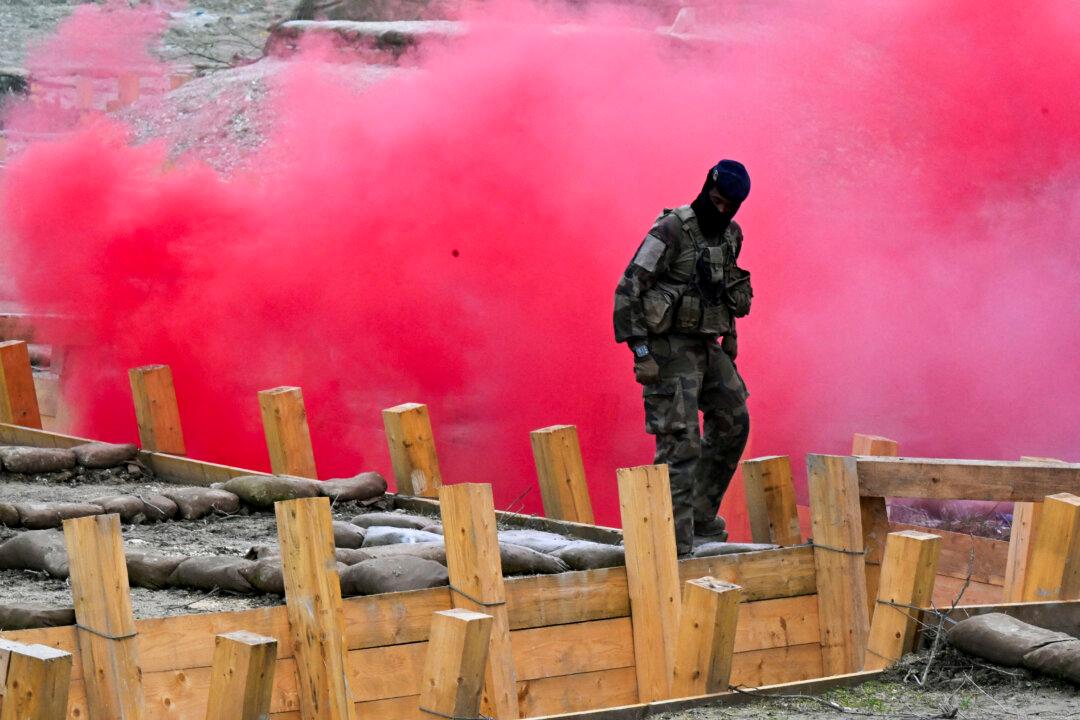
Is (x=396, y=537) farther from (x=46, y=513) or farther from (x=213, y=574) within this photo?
(x=46, y=513)

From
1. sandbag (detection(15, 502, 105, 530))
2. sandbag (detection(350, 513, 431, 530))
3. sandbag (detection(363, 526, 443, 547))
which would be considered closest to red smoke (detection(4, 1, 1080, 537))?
sandbag (detection(350, 513, 431, 530))

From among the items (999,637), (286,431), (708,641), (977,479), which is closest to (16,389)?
(286,431)

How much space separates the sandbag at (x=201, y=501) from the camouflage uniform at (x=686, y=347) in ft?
6.03

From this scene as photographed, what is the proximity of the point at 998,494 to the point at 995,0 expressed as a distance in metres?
5.58

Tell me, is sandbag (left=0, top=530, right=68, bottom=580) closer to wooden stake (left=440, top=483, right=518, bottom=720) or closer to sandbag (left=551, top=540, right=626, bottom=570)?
wooden stake (left=440, top=483, right=518, bottom=720)

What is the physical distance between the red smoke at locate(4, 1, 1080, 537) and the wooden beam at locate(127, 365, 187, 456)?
8.59ft

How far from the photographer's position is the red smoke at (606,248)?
35.7 feet

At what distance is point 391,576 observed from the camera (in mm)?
5941

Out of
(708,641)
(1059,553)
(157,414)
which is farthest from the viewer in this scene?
(157,414)

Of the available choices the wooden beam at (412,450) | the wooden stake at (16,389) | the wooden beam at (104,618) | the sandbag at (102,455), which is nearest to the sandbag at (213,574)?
the wooden beam at (104,618)

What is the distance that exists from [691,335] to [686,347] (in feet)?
0.16

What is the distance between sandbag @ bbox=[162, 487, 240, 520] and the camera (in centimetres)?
761

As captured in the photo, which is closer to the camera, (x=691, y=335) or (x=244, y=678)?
(x=244, y=678)

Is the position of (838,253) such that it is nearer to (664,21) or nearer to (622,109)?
(622,109)
